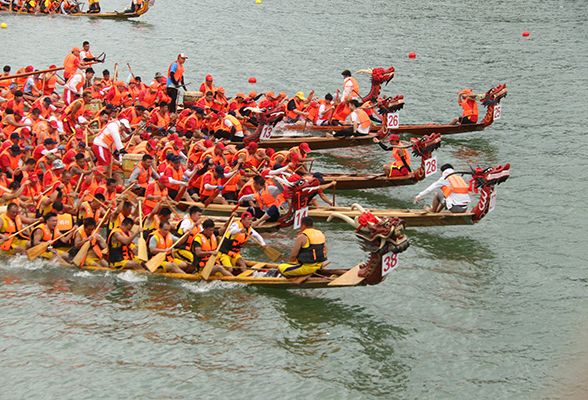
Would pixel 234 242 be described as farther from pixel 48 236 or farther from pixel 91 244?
pixel 48 236

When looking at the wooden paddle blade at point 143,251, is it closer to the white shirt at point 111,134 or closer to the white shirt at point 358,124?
the white shirt at point 111,134

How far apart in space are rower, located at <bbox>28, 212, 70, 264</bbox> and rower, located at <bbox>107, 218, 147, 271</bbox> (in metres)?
0.97

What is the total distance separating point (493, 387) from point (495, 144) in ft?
40.7

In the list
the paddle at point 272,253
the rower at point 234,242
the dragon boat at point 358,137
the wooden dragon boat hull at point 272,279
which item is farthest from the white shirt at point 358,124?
the wooden dragon boat hull at point 272,279

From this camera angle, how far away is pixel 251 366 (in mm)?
10531

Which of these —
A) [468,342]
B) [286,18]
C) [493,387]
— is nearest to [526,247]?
[468,342]

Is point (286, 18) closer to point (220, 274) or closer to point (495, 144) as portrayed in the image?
point (495, 144)

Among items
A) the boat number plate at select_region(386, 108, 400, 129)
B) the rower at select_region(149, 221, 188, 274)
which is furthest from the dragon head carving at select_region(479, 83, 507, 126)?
the rower at select_region(149, 221, 188, 274)

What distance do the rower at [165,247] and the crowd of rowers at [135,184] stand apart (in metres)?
0.02

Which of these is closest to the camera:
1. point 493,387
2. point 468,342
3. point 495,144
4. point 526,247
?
point 493,387

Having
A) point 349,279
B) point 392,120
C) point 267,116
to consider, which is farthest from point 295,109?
point 349,279

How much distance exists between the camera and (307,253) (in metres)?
11.4

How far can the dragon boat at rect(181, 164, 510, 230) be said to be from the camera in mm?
13516

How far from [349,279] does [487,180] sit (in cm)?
396
